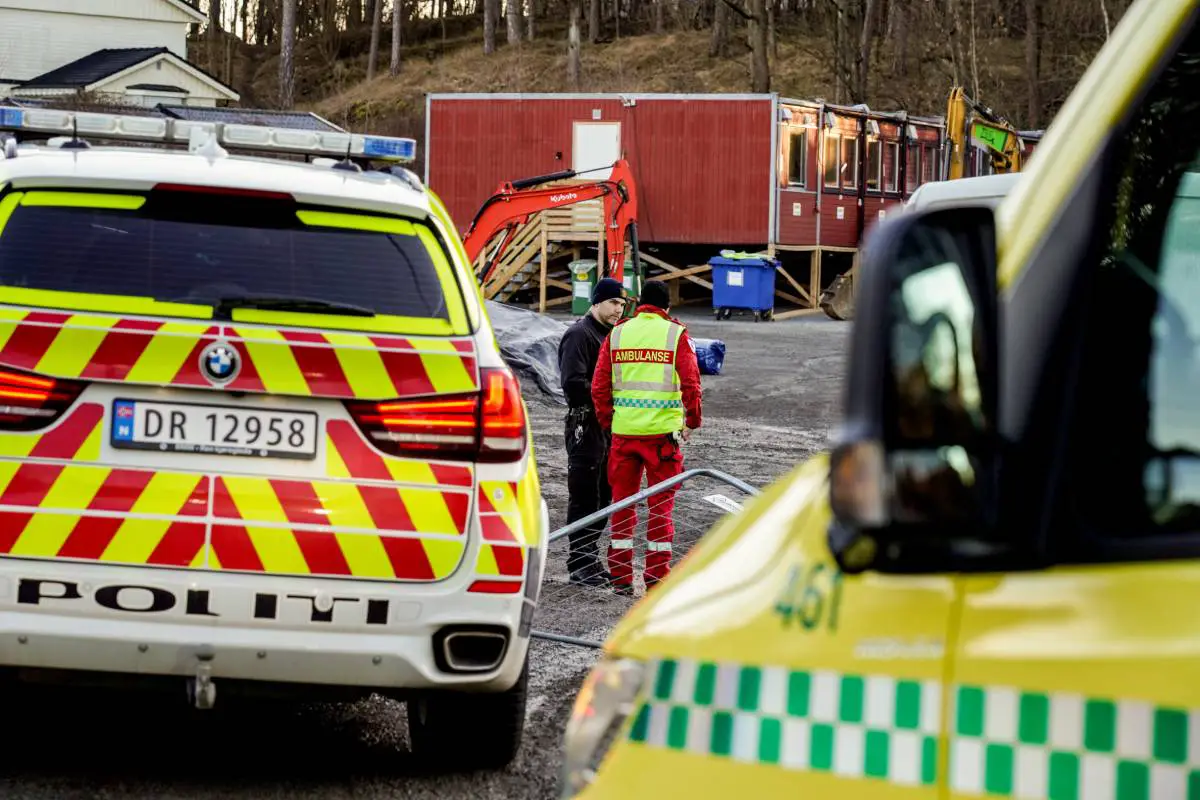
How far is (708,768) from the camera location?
6.82 feet

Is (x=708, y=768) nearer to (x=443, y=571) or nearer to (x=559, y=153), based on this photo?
(x=443, y=571)

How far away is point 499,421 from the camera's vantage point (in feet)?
15.2

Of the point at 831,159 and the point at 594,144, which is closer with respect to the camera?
the point at 594,144

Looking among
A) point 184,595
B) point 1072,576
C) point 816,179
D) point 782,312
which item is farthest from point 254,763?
point 816,179

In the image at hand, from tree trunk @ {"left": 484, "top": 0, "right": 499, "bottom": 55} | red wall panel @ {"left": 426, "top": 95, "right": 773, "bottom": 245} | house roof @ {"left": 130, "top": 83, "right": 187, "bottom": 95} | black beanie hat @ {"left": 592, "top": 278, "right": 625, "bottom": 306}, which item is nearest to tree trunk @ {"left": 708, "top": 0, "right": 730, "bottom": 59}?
tree trunk @ {"left": 484, "top": 0, "right": 499, "bottom": 55}

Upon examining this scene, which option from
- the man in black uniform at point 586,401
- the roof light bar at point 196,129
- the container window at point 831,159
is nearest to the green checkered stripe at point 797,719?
the roof light bar at point 196,129

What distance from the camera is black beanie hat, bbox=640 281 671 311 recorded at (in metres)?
9.11

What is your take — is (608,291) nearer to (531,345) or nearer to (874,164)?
(531,345)

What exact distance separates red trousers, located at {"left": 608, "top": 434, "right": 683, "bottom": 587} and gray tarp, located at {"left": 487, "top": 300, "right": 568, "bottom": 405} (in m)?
9.48

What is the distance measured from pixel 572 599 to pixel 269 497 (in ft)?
13.6

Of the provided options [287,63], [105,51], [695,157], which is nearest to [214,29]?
[287,63]

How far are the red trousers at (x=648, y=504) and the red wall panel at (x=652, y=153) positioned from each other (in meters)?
27.6

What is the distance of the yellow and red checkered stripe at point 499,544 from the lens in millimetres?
4555

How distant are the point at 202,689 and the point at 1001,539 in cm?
305
